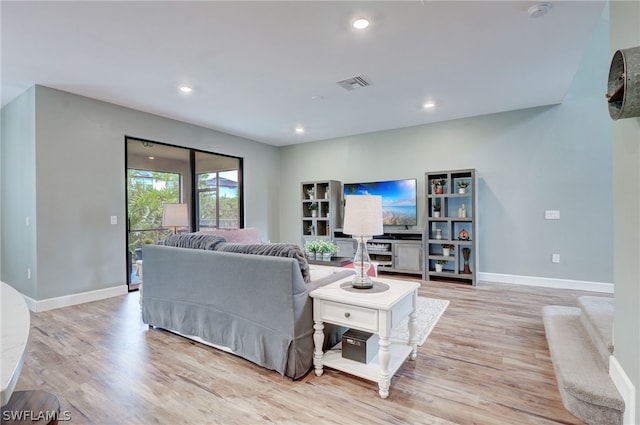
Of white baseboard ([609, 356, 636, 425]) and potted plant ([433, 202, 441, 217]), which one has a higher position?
potted plant ([433, 202, 441, 217])

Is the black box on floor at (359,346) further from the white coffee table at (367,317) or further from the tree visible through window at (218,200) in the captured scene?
the tree visible through window at (218,200)

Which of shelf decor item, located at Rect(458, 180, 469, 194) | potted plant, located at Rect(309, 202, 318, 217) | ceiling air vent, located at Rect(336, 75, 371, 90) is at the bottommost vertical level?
potted plant, located at Rect(309, 202, 318, 217)

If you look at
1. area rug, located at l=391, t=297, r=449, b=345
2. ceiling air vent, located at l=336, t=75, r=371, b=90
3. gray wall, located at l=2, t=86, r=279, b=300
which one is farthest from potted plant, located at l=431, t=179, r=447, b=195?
gray wall, located at l=2, t=86, r=279, b=300

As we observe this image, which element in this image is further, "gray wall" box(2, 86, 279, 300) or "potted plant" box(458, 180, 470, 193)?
"potted plant" box(458, 180, 470, 193)

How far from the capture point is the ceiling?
92.0 inches

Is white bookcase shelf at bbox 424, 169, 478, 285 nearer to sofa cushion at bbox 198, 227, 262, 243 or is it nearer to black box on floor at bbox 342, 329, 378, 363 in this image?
sofa cushion at bbox 198, 227, 262, 243

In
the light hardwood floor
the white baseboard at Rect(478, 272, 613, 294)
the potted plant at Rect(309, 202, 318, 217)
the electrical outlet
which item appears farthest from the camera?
the potted plant at Rect(309, 202, 318, 217)

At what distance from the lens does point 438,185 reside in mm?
5137

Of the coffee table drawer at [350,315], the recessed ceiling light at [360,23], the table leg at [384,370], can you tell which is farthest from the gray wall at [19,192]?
the table leg at [384,370]

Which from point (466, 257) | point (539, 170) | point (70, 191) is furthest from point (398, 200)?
point (70, 191)

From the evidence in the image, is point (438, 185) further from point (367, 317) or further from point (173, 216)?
point (173, 216)

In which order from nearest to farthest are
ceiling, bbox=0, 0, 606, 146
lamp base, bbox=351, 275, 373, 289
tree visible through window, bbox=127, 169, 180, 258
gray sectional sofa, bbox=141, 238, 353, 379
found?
gray sectional sofa, bbox=141, 238, 353, 379, lamp base, bbox=351, 275, 373, 289, ceiling, bbox=0, 0, 606, 146, tree visible through window, bbox=127, 169, 180, 258

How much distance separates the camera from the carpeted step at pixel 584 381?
1618mm

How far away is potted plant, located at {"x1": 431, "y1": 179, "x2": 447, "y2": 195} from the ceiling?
3.85 ft
